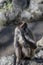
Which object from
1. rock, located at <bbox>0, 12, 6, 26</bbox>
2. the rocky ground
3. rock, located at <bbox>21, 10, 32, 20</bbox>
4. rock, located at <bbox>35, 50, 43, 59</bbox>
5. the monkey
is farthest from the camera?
rock, located at <bbox>21, 10, 32, 20</bbox>

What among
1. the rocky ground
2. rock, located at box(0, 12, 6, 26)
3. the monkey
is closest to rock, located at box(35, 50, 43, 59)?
the monkey

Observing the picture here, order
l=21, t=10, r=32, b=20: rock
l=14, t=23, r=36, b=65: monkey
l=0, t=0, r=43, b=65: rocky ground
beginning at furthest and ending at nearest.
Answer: l=21, t=10, r=32, b=20: rock, l=0, t=0, r=43, b=65: rocky ground, l=14, t=23, r=36, b=65: monkey

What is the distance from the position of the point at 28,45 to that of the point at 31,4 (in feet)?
18.9

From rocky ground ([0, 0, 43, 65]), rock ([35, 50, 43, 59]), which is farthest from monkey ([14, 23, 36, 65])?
rocky ground ([0, 0, 43, 65])

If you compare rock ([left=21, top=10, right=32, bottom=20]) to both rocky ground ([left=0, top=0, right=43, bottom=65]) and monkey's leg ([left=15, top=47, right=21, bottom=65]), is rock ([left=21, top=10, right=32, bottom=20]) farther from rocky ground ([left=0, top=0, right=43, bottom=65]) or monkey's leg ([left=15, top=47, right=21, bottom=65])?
monkey's leg ([left=15, top=47, right=21, bottom=65])

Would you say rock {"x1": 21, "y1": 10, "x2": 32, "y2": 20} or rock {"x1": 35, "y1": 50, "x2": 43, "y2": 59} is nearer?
rock {"x1": 35, "y1": 50, "x2": 43, "y2": 59}

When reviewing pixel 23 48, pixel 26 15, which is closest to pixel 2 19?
pixel 26 15

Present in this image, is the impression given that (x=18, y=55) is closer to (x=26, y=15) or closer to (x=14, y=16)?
(x=26, y=15)

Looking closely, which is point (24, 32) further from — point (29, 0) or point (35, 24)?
point (29, 0)

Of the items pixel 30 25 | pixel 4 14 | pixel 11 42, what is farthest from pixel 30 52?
pixel 4 14

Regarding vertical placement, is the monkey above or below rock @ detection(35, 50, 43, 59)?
above

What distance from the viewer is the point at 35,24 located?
9.77 m

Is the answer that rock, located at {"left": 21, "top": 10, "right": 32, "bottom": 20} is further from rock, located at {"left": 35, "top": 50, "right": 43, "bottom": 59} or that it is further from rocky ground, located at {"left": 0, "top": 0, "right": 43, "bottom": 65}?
rock, located at {"left": 35, "top": 50, "right": 43, "bottom": 59}

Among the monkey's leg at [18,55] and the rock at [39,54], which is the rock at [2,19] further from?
the monkey's leg at [18,55]
